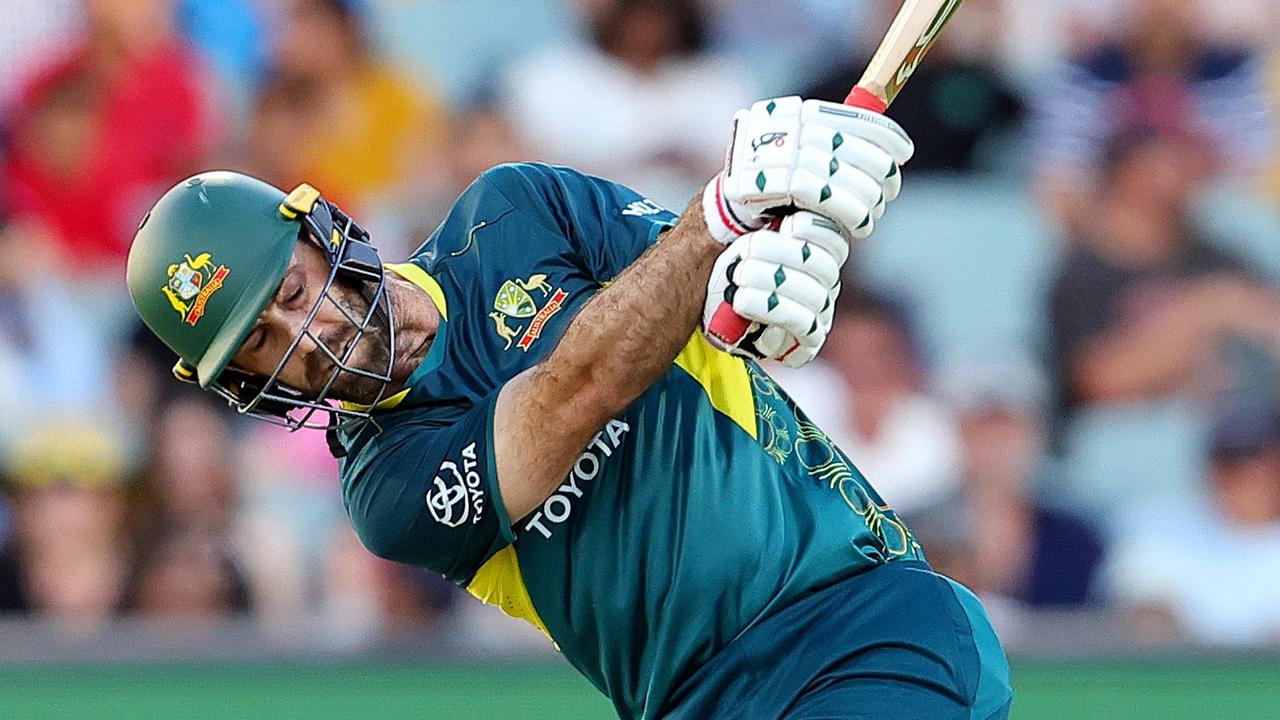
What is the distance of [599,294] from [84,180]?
555 centimetres

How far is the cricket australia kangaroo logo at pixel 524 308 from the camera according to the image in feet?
12.2

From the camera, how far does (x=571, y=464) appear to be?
3.48 m

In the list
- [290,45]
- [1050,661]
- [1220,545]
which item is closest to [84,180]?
[290,45]

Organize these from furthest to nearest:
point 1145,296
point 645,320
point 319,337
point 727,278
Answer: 1. point 1145,296
2. point 319,337
3. point 645,320
4. point 727,278

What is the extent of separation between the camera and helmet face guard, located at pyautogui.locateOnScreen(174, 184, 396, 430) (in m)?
3.58

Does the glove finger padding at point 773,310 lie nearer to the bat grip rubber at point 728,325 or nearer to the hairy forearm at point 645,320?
the bat grip rubber at point 728,325

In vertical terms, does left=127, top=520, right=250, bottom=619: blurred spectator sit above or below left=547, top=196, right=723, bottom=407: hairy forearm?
below

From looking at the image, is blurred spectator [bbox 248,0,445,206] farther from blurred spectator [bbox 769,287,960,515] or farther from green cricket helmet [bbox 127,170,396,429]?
green cricket helmet [bbox 127,170,396,429]

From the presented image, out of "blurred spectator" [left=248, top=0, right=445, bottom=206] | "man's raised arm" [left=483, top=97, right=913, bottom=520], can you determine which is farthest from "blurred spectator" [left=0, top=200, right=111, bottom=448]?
"man's raised arm" [left=483, top=97, right=913, bottom=520]

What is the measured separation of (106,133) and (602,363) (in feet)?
18.6

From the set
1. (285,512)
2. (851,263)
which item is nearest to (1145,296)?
(851,263)

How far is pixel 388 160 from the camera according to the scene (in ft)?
27.8

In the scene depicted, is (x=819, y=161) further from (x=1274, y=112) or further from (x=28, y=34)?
(x=28, y=34)

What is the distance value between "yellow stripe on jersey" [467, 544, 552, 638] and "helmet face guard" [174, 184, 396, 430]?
426mm
